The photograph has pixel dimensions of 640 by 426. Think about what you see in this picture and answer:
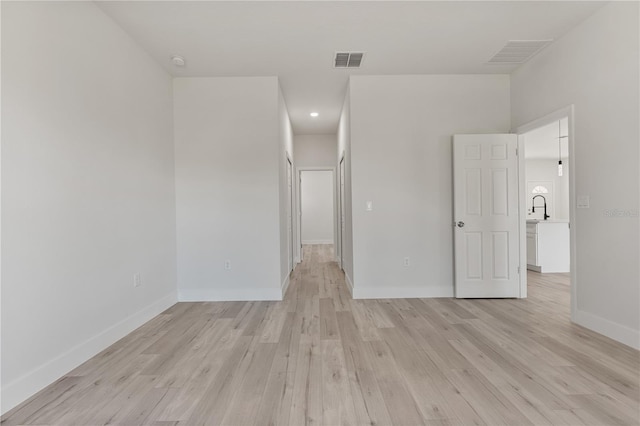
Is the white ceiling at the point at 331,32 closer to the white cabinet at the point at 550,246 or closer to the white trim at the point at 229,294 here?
the white trim at the point at 229,294

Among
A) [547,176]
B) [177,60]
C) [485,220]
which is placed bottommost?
[485,220]

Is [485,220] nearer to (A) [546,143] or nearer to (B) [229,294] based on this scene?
(B) [229,294]

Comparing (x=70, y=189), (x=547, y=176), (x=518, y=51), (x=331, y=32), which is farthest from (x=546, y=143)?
(x=70, y=189)

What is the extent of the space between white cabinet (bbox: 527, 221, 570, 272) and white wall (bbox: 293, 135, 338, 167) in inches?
153

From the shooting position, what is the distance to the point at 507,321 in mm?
2898

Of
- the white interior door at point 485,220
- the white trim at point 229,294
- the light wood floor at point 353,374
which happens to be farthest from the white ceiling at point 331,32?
the light wood floor at point 353,374

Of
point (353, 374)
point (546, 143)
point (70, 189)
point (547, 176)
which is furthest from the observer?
point (547, 176)

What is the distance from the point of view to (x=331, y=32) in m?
2.80

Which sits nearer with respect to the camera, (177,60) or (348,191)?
(177,60)

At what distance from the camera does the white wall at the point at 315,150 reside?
6574 millimetres

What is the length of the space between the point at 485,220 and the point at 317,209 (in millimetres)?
6922

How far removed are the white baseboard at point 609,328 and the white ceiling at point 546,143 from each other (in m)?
3.52

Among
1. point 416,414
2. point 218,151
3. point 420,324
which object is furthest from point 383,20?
point 416,414

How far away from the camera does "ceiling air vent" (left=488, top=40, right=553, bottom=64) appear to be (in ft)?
9.98
